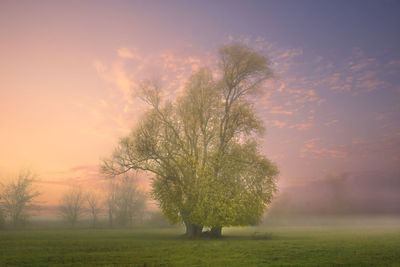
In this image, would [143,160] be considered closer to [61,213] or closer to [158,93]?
[158,93]

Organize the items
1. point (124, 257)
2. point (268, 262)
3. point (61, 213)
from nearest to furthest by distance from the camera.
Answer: point (268, 262)
point (124, 257)
point (61, 213)

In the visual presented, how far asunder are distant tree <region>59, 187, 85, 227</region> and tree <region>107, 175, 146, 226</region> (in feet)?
27.6

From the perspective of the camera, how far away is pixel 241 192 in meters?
37.1

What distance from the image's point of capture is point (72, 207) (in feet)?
285

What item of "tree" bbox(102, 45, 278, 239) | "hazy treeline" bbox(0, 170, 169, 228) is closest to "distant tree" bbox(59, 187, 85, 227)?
"hazy treeline" bbox(0, 170, 169, 228)

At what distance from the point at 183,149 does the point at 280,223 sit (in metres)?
98.7

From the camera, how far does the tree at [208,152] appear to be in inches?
1437

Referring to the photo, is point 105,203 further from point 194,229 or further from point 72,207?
point 194,229

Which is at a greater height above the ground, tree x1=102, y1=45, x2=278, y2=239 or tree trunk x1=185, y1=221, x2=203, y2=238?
tree x1=102, y1=45, x2=278, y2=239

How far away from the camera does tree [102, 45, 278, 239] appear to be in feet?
120

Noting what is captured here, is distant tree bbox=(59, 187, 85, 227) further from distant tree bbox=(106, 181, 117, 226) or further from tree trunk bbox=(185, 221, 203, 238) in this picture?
tree trunk bbox=(185, 221, 203, 238)

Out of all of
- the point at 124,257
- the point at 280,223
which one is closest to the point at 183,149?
the point at 124,257

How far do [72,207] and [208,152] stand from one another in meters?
61.1

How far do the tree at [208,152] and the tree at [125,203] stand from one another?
2000 inches
